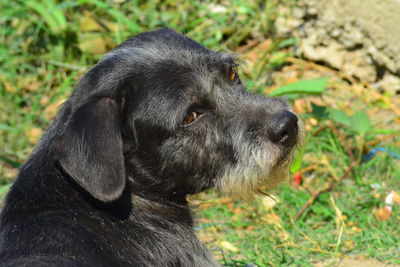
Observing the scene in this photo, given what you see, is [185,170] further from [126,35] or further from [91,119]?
[126,35]

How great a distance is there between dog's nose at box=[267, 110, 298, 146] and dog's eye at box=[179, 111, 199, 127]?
44cm

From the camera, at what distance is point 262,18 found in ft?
28.9

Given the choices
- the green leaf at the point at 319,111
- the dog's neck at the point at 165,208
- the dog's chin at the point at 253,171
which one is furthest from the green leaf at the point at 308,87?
the dog's neck at the point at 165,208

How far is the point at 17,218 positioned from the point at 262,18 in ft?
18.0

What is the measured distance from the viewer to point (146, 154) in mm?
4246

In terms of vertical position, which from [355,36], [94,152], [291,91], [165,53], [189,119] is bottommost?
[355,36]

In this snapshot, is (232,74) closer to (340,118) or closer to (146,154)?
(146,154)

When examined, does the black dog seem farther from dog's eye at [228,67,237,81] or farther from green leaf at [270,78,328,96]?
green leaf at [270,78,328,96]

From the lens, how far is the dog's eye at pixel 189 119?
4254 mm

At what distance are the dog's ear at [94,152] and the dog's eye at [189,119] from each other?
0.44m

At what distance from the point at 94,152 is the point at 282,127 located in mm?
1139

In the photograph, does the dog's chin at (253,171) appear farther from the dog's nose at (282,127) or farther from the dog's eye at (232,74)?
the dog's eye at (232,74)

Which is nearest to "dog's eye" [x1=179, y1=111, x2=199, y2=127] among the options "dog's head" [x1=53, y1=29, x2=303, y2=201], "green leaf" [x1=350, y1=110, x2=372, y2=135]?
"dog's head" [x1=53, y1=29, x2=303, y2=201]

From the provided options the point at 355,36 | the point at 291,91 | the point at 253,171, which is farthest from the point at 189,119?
the point at 355,36
